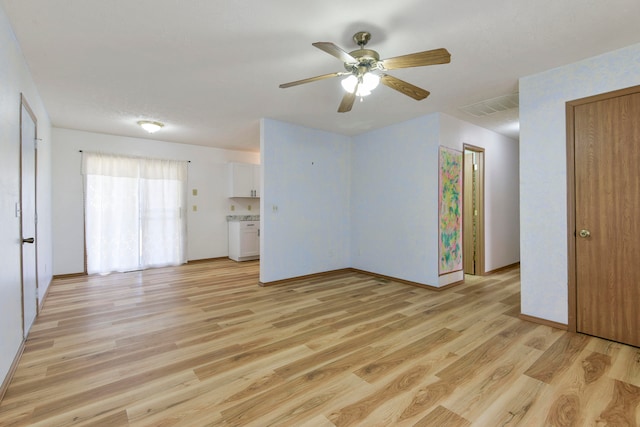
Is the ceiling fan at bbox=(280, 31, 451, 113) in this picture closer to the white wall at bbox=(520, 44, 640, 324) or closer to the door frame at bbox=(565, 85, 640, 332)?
the white wall at bbox=(520, 44, 640, 324)

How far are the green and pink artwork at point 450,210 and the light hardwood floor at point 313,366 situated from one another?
737 millimetres

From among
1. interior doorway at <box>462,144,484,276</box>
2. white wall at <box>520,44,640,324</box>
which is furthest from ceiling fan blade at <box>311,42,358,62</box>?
interior doorway at <box>462,144,484,276</box>

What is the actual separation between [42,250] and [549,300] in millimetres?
5794

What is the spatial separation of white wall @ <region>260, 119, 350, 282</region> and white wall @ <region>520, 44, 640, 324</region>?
293 cm

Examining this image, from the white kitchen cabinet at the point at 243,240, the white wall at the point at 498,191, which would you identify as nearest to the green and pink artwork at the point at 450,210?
the white wall at the point at 498,191

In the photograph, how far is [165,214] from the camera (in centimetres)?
600

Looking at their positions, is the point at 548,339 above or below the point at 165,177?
below

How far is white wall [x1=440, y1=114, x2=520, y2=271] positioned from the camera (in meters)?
4.89

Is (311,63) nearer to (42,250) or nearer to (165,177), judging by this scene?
(42,250)

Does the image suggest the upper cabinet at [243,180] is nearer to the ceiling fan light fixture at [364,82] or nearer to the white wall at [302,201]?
the white wall at [302,201]

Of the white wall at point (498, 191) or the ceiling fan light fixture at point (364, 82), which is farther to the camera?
the white wall at point (498, 191)

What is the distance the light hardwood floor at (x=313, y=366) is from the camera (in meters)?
1.74

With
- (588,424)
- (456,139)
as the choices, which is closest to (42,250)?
(588,424)

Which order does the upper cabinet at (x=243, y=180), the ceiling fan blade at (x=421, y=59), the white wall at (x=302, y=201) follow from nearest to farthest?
the ceiling fan blade at (x=421, y=59), the white wall at (x=302, y=201), the upper cabinet at (x=243, y=180)
